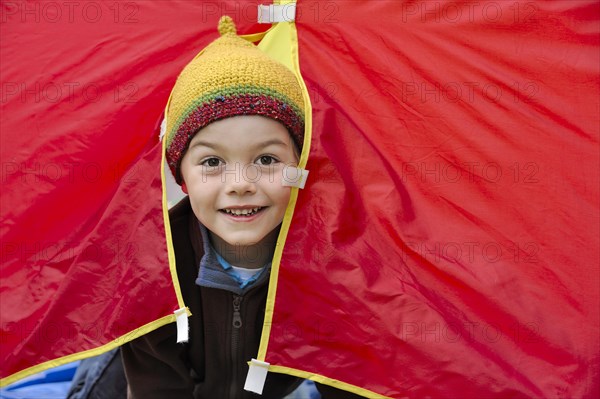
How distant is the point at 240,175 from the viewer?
1561 mm

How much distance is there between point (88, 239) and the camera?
5.56ft

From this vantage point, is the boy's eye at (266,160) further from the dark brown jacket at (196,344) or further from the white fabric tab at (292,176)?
the dark brown jacket at (196,344)

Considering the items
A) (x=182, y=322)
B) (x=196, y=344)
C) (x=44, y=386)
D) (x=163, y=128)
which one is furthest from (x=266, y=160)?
(x=44, y=386)

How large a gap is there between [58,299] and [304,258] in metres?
0.50

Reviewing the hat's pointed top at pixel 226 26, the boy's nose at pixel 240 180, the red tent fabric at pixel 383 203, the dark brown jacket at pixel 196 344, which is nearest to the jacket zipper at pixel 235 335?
the dark brown jacket at pixel 196 344

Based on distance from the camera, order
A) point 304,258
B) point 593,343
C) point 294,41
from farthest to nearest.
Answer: point 294,41 → point 304,258 → point 593,343

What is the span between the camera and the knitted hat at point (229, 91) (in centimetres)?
156

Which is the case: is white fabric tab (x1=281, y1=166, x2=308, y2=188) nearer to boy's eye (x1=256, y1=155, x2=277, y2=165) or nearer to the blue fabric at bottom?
boy's eye (x1=256, y1=155, x2=277, y2=165)

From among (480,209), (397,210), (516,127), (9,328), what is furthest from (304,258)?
(9,328)

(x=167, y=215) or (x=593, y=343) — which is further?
(x=167, y=215)

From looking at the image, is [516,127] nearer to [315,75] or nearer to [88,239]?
[315,75]

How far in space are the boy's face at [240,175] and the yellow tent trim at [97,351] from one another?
0.70 feet


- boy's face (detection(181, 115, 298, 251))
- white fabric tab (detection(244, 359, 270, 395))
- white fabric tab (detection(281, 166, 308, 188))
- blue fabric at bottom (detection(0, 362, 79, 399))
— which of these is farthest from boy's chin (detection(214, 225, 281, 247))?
blue fabric at bottom (detection(0, 362, 79, 399))

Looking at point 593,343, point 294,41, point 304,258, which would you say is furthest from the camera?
point 294,41
